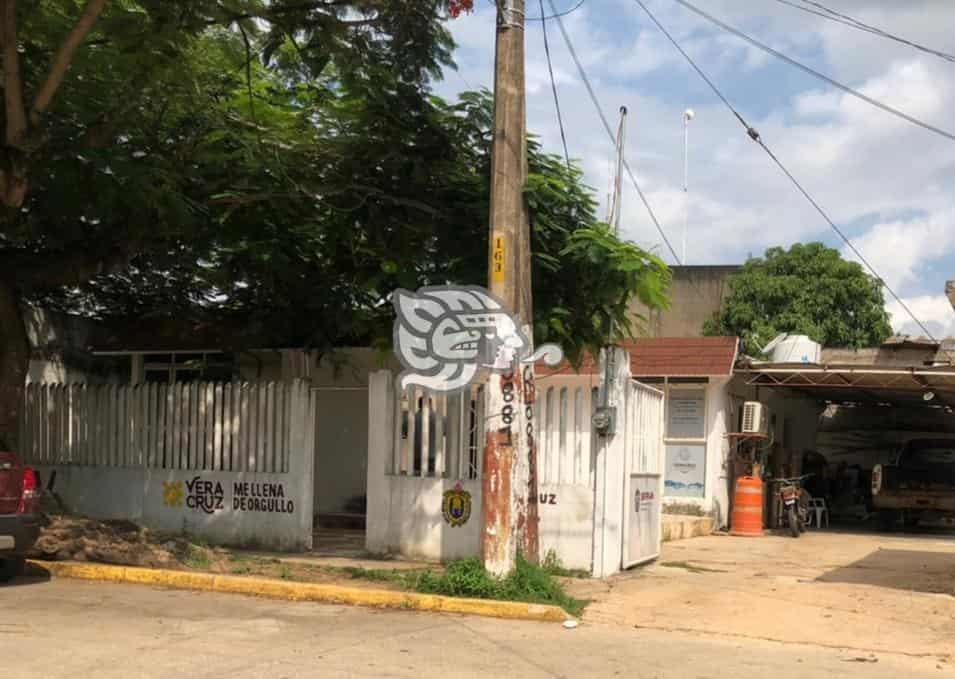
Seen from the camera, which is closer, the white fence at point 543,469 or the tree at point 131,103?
the tree at point 131,103

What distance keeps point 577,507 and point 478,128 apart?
15.1 feet

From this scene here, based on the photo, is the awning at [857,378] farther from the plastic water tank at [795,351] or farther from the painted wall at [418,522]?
the painted wall at [418,522]

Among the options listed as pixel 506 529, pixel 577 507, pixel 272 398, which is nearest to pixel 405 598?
pixel 506 529

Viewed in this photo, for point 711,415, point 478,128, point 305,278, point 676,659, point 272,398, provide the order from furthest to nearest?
1. point 711,415
2. point 305,278
3. point 272,398
4. point 478,128
5. point 676,659

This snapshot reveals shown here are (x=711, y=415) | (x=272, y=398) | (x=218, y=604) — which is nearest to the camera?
(x=218, y=604)

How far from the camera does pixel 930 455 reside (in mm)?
22578

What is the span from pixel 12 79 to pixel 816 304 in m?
23.0

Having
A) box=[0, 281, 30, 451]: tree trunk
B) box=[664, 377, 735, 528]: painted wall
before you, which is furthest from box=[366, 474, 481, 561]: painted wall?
box=[664, 377, 735, 528]: painted wall

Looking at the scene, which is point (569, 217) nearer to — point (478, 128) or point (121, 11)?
point (478, 128)

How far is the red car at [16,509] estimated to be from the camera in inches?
391

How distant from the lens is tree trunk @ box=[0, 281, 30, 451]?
13.2 m

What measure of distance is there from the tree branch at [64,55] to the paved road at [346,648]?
4838 mm

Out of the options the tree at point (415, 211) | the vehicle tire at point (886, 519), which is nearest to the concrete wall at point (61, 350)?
the tree at point (415, 211)

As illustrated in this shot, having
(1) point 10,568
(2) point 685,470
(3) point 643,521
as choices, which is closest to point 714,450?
(2) point 685,470
